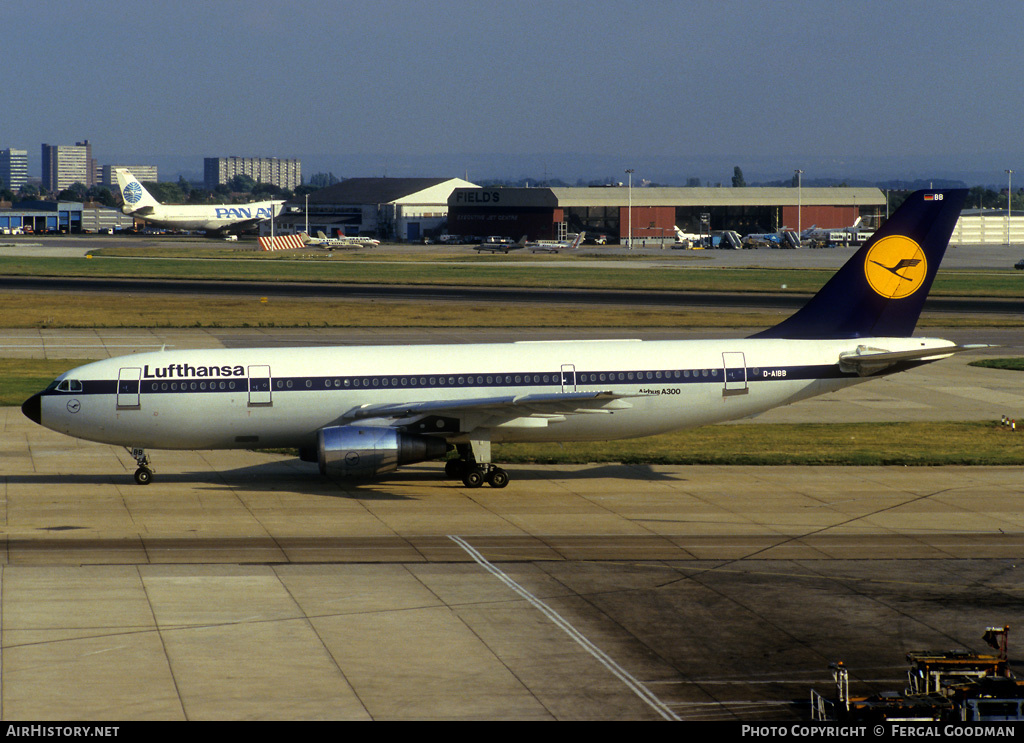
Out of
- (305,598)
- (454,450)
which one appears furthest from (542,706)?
(454,450)

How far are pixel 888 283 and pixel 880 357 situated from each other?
3.17 m

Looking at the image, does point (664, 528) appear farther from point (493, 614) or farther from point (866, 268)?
point (866, 268)

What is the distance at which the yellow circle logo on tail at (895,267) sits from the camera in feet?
120

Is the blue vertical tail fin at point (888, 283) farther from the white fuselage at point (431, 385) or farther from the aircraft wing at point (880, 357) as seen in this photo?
the aircraft wing at point (880, 357)

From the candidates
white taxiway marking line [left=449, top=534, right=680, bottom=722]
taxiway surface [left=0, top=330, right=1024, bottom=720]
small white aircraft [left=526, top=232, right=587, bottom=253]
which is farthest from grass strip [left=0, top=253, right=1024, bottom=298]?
white taxiway marking line [left=449, top=534, right=680, bottom=722]


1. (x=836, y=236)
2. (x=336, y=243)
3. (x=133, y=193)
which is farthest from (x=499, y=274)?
(x=133, y=193)

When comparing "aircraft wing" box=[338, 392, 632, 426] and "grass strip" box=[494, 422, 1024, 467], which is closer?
"aircraft wing" box=[338, 392, 632, 426]

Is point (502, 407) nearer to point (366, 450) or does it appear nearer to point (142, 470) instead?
point (366, 450)

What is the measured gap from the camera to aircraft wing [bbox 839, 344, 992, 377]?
34.6 m

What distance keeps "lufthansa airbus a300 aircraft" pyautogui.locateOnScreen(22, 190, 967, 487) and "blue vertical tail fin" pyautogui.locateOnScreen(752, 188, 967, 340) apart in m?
0.05

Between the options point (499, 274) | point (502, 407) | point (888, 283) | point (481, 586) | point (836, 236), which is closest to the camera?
point (481, 586)

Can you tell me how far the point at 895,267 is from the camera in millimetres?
36719

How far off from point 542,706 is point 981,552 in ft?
48.8

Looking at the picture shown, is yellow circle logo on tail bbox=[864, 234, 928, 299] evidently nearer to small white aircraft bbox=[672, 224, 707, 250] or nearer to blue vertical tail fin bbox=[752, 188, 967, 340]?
blue vertical tail fin bbox=[752, 188, 967, 340]
